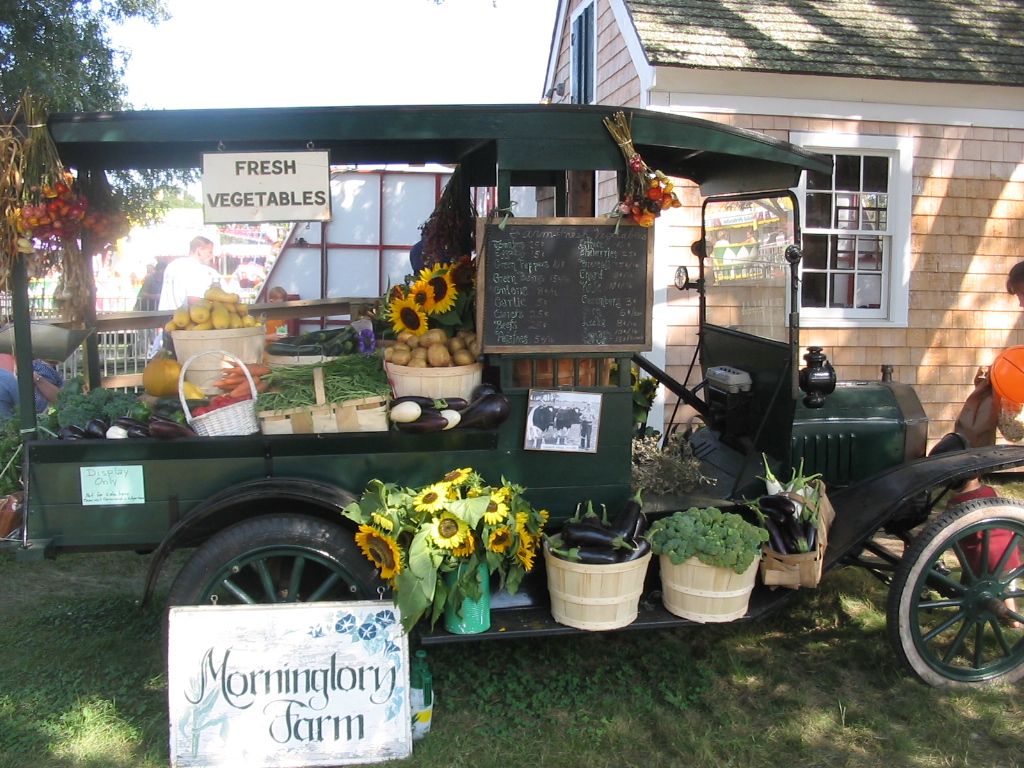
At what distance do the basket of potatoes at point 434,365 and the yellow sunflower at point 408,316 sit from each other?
0.02 m

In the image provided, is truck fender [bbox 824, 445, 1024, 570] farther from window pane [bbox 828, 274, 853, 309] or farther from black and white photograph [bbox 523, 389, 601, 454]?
window pane [bbox 828, 274, 853, 309]

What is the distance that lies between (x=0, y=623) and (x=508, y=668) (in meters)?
2.59

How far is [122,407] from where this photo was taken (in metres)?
3.29

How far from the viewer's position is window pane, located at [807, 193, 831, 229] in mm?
7242

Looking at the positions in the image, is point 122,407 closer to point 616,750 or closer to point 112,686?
point 112,686

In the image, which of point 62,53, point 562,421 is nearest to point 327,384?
point 562,421

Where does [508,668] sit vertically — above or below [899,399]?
below

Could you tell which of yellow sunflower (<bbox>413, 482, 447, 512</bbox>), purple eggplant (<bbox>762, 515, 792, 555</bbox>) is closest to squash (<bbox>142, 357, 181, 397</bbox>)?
yellow sunflower (<bbox>413, 482, 447, 512</bbox>)

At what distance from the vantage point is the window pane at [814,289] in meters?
7.34

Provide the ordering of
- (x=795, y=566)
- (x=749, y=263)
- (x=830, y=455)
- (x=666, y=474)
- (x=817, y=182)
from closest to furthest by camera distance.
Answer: (x=795, y=566)
(x=666, y=474)
(x=830, y=455)
(x=749, y=263)
(x=817, y=182)

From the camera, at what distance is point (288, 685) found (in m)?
2.93

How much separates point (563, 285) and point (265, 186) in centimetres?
118

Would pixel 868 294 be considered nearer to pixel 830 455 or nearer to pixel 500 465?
pixel 830 455

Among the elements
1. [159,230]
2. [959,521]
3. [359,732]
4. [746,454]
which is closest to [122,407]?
[359,732]
